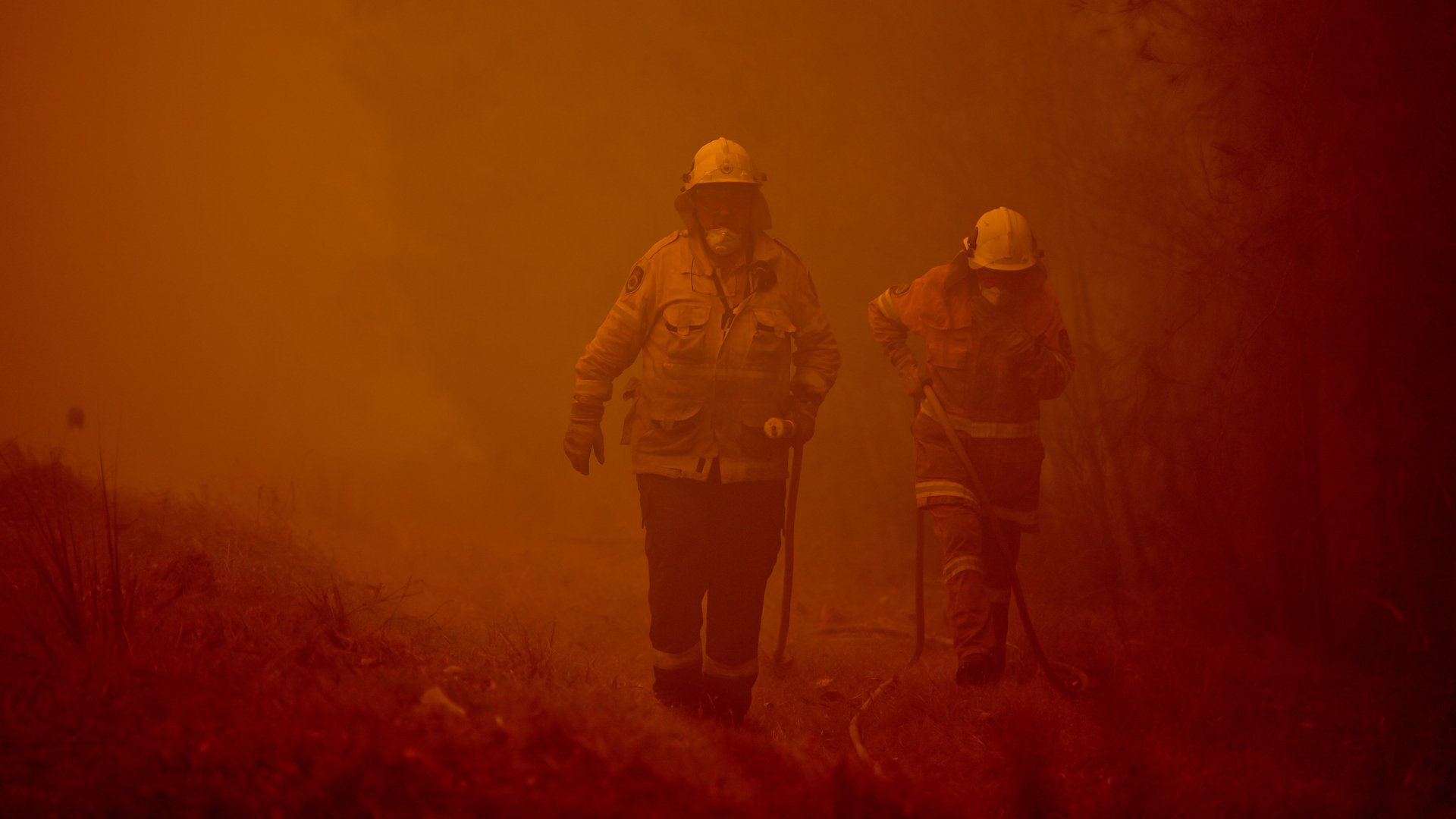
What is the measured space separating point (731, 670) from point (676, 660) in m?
0.27

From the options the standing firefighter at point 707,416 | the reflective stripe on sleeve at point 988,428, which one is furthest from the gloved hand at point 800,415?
the reflective stripe on sleeve at point 988,428

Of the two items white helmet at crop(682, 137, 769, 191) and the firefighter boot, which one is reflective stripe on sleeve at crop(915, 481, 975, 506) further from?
white helmet at crop(682, 137, 769, 191)

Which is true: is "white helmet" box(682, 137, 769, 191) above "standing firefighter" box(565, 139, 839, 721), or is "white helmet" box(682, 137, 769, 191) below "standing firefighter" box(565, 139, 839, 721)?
above

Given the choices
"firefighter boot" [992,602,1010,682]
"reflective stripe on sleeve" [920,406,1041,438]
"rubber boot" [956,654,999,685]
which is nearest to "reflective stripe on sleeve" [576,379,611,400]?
"reflective stripe on sleeve" [920,406,1041,438]

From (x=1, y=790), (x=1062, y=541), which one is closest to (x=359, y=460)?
(x=1062, y=541)

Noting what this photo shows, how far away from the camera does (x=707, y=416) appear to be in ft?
14.1

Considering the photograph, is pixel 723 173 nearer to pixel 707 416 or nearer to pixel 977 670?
pixel 707 416

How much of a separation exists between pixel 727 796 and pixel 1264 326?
4.47 metres

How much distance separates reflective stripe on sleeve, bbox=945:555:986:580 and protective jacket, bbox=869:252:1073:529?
32 centimetres

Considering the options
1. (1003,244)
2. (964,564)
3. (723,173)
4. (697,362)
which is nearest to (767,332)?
(697,362)

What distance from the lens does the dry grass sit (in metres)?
2.43

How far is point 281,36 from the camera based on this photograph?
25.7 m

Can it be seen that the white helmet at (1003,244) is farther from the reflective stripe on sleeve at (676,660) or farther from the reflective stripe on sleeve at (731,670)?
the reflective stripe on sleeve at (676,660)

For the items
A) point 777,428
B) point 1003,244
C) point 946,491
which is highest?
point 1003,244
